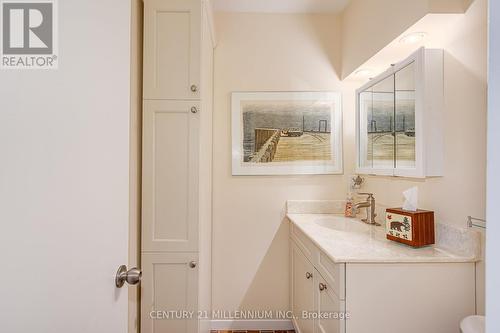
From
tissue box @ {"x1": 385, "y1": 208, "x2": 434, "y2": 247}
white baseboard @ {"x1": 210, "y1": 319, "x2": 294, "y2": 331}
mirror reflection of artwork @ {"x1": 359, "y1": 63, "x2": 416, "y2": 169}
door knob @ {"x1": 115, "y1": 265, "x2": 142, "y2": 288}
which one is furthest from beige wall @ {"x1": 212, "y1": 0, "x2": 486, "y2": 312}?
door knob @ {"x1": 115, "y1": 265, "x2": 142, "y2": 288}

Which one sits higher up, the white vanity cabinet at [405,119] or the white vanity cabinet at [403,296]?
the white vanity cabinet at [405,119]

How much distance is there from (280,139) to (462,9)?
139cm

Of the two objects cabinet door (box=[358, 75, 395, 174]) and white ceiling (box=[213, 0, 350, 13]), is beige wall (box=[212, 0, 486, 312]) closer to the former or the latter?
white ceiling (box=[213, 0, 350, 13])

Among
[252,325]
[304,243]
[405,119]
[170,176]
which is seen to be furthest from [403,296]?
[252,325]

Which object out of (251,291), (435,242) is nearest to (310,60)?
(435,242)

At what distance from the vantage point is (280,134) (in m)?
2.33

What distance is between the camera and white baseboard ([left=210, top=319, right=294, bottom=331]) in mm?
2277

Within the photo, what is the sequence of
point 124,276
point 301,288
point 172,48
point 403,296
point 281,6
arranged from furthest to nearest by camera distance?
point 281,6, point 301,288, point 172,48, point 403,296, point 124,276

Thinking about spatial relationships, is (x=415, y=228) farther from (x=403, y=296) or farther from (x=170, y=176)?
(x=170, y=176)

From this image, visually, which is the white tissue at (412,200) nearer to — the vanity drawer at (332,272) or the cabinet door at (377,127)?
the cabinet door at (377,127)

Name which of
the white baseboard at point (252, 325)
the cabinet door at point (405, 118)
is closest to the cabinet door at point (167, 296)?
the white baseboard at point (252, 325)

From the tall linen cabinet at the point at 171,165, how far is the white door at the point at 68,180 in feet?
2.44

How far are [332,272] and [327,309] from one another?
220 mm

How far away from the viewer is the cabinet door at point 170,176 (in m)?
1.55
